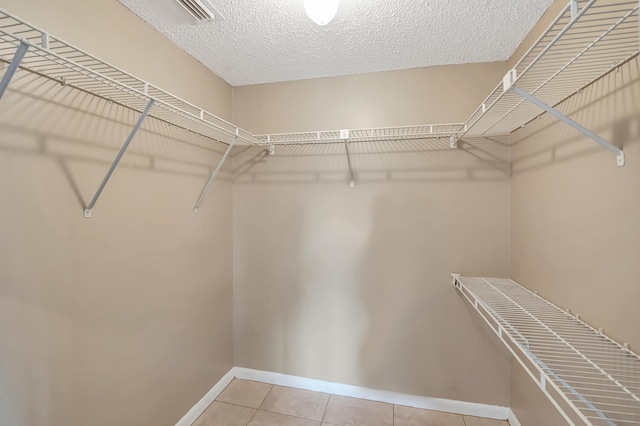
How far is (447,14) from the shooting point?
1.24 m

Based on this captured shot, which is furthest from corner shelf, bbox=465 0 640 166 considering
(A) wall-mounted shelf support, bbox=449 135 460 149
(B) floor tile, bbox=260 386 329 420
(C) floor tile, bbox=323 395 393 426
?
(B) floor tile, bbox=260 386 329 420

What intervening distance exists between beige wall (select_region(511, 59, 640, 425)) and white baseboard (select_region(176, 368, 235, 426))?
1947 millimetres

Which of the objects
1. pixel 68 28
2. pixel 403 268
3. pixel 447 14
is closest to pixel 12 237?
pixel 68 28

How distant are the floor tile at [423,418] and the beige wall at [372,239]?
116mm

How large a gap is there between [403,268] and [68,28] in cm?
206

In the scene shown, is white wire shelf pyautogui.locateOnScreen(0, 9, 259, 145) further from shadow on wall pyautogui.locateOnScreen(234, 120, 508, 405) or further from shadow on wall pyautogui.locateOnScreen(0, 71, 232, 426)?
shadow on wall pyautogui.locateOnScreen(234, 120, 508, 405)

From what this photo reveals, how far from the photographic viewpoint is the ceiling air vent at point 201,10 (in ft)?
3.74

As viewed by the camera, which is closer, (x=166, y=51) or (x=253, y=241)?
(x=166, y=51)

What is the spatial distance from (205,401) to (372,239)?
158 cm

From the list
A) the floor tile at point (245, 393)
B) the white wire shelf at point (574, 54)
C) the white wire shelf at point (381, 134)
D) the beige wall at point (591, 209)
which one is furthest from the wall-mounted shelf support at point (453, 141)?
the floor tile at point (245, 393)

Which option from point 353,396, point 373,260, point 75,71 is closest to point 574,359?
point 373,260

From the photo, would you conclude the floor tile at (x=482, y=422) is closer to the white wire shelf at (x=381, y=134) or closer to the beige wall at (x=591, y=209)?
the beige wall at (x=591, y=209)

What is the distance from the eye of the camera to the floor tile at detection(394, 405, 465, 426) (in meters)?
1.62

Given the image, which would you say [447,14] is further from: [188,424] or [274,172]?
[188,424]
